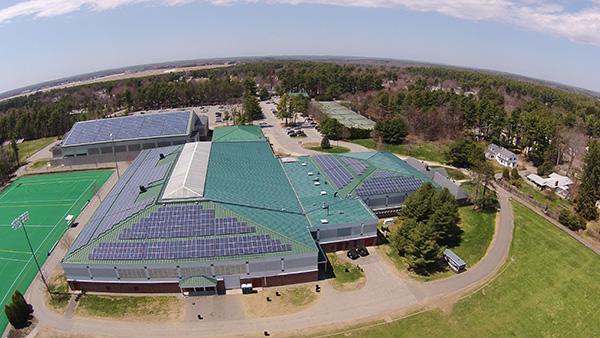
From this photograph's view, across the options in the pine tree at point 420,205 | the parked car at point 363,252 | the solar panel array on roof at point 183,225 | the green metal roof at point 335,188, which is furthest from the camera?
the green metal roof at point 335,188

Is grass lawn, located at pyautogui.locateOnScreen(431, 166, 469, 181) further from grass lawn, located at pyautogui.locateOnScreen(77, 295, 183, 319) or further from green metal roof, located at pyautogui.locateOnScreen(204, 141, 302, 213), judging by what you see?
grass lawn, located at pyautogui.locateOnScreen(77, 295, 183, 319)

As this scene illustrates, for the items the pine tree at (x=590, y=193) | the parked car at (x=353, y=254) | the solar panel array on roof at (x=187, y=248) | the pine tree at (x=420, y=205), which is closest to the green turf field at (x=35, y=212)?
the solar panel array on roof at (x=187, y=248)

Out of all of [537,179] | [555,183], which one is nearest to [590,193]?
[555,183]

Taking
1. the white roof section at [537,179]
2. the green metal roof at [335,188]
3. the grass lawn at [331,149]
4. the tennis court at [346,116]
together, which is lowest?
the white roof section at [537,179]

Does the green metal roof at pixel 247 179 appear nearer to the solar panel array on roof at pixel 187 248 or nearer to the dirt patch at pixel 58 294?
the solar panel array on roof at pixel 187 248

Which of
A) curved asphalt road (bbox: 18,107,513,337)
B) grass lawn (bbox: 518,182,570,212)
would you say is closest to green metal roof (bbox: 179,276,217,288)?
curved asphalt road (bbox: 18,107,513,337)

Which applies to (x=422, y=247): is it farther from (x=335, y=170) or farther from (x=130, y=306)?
(x=130, y=306)
